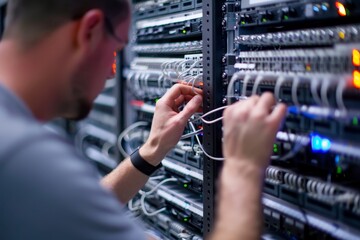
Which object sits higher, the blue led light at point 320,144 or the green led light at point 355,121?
the green led light at point 355,121

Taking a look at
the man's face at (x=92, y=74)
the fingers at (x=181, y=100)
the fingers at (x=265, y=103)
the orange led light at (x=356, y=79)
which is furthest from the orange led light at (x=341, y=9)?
the fingers at (x=181, y=100)

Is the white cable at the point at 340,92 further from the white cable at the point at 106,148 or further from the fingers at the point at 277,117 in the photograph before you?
the white cable at the point at 106,148

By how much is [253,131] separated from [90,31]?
1.34 ft

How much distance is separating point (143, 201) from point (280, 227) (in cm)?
78

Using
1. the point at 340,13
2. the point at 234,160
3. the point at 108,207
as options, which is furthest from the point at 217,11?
the point at 108,207

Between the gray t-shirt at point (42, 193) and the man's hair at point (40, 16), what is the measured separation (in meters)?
0.20

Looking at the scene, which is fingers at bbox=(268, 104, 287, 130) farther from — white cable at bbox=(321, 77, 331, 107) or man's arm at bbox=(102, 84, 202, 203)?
man's arm at bbox=(102, 84, 202, 203)

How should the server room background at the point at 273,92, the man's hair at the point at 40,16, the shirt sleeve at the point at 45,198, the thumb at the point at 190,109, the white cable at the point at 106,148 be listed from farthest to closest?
the white cable at the point at 106,148 → the thumb at the point at 190,109 → the server room background at the point at 273,92 → the man's hair at the point at 40,16 → the shirt sleeve at the point at 45,198

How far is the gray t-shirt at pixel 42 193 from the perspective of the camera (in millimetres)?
771

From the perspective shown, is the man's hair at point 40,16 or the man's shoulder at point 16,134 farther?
the man's hair at point 40,16

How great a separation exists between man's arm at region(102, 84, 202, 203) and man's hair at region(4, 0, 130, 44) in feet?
1.81

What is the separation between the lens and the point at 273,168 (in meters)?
1.22

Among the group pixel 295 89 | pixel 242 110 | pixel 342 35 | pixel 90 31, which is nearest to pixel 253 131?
pixel 242 110

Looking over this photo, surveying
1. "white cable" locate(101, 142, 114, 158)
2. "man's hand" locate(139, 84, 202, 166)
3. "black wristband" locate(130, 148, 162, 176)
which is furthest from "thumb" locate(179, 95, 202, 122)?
"white cable" locate(101, 142, 114, 158)
